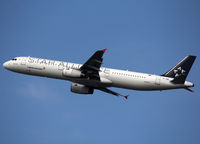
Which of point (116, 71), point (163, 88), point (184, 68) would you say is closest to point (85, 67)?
point (116, 71)

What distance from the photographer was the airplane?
4607 centimetres

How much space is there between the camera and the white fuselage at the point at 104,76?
155ft

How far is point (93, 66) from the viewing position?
Result: 46.6m

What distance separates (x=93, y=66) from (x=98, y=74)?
1.89m

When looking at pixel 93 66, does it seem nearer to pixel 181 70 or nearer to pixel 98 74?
pixel 98 74

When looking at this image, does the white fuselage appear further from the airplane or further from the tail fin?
the tail fin

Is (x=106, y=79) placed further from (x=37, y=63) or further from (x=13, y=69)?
(x=13, y=69)

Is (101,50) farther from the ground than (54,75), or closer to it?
farther from the ground

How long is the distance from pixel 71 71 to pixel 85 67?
7.81 feet

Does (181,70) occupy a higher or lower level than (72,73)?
higher

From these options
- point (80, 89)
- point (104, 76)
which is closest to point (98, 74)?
point (104, 76)

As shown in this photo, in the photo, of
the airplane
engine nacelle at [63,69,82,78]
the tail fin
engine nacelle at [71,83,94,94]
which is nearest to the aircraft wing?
the airplane

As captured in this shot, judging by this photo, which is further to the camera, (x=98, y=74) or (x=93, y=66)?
(x=98, y=74)

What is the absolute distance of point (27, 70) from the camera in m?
51.5
